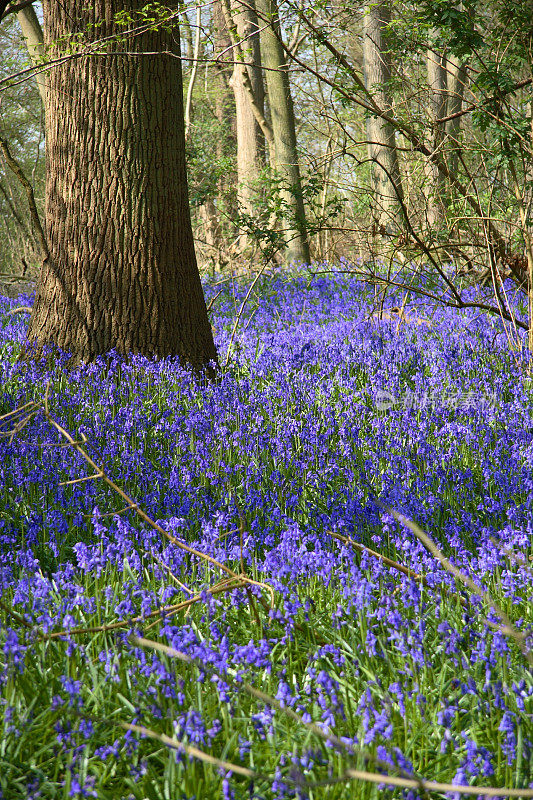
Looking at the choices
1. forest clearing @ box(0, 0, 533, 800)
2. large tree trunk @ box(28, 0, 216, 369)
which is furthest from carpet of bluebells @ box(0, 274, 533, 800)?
large tree trunk @ box(28, 0, 216, 369)

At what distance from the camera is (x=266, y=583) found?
253 centimetres

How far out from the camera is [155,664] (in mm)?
1849

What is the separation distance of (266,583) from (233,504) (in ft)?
2.89

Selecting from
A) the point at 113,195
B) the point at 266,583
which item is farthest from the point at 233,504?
the point at 113,195

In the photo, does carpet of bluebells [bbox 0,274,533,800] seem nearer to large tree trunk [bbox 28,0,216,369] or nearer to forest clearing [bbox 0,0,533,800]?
forest clearing [bbox 0,0,533,800]

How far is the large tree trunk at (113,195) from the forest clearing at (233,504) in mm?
18

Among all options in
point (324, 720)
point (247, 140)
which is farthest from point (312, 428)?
point (247, 140)

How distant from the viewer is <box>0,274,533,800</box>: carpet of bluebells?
5.83 feet

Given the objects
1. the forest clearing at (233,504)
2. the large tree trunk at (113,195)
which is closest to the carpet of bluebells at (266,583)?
the forest clearing at (233,504)

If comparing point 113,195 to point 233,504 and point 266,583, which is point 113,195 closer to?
point 233,504

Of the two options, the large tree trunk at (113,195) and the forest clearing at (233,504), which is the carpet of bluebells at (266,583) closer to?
the forest clearing at (233,504)

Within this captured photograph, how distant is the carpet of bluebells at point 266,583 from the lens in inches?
69.9

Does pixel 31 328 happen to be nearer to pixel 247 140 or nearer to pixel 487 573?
pixel 487 573

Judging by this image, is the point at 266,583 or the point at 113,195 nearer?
the point at 266,583
